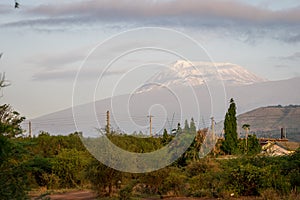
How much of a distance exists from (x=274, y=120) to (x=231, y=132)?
74146 mm

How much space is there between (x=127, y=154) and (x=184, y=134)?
24.2 feet

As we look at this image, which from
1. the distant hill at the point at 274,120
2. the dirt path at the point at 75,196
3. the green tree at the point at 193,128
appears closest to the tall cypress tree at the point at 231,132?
the green tree at the point at 193,128

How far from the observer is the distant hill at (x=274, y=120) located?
108 metres

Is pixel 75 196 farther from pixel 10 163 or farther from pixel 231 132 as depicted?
pixel 231 132

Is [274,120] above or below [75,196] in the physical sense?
above

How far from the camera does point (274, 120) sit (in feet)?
394

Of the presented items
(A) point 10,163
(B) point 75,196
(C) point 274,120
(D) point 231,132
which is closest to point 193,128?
(B) point 75,196

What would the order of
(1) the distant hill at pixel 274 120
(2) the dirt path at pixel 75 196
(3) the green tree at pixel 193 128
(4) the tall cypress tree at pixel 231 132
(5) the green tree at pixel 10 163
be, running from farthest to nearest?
1. (1) the distant hill at pixel 274 120
2. (4) the tall cypress tree at pixel 231 132
3. (3) the green tree at pixel 193 128
4. (2) the dirt path at pixel 75 196
5. (5) the green tree at pixel 10 163

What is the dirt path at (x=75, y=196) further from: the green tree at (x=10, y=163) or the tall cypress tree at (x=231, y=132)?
the tall cypress tree at (x=231, y=132)

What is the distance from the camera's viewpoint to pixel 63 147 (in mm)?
35750

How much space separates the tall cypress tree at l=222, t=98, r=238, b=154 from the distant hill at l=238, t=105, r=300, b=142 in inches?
2091

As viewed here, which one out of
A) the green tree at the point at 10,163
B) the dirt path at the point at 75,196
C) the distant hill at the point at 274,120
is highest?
the distant hill at the point at 274,120

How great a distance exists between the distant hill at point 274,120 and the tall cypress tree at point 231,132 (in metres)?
53.1

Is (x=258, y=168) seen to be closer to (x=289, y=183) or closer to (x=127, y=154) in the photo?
(x=289, y=183)
